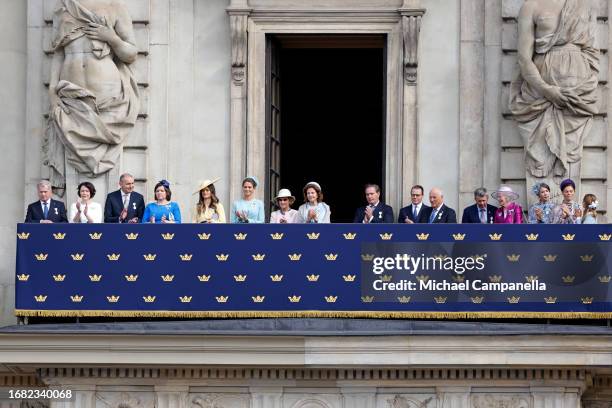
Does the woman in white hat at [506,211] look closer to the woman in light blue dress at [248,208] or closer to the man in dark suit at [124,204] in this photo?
the woman in light blue dress at [248,208]

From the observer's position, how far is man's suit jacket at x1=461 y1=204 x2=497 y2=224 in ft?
137

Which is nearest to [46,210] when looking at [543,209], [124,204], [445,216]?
[124,204]

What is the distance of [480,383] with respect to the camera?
41062mm

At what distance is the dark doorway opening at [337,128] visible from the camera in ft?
168

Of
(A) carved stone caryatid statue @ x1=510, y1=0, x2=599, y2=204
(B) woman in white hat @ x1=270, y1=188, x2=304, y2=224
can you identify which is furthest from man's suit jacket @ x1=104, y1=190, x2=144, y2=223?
(A) carved stone caryatid statue @ x1=510, y1=0, x2=599, y2=204

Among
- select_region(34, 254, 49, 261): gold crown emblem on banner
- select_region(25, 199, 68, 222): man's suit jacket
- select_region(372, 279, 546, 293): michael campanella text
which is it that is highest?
select_region(25, 199, 68, 222): man's suit jacket

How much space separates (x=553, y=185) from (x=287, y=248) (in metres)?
4.89

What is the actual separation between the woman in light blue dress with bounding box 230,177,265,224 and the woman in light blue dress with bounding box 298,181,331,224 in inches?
26.3

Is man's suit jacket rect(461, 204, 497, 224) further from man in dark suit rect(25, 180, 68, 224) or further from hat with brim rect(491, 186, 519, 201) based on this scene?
man in dark suit rect(25, 180, 68, 224)

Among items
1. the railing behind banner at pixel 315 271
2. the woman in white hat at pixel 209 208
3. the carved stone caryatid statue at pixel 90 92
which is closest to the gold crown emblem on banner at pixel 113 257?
the railing behind banner at pixel 315 271

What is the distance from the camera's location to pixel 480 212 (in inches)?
1641

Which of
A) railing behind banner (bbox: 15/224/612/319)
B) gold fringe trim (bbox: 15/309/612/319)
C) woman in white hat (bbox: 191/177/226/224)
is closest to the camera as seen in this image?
gold fringe trim (bbox: 15/309/612/319)

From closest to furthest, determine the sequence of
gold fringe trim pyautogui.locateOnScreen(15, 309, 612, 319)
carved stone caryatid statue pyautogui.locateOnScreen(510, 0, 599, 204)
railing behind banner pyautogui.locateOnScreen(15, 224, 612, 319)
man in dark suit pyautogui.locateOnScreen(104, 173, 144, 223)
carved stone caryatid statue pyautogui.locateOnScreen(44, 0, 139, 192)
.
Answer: gold fringe trim pyautogui.locateOnScreen(15, 309, 612, 319) → railing behind banner pyautogui.locateOnScreen(15, 224, 612, 319) → man in dark suit pyautogui.locateOnScreen(104, 173, 144, 223) → carved stone caryatid statue pyautogui.locateOnScreen(510, 0, 599, 204) → carved stone caryatid statue pyautogui.locateOnScreen(44, 0, 139, 192)

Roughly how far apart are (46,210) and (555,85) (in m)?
8.67
